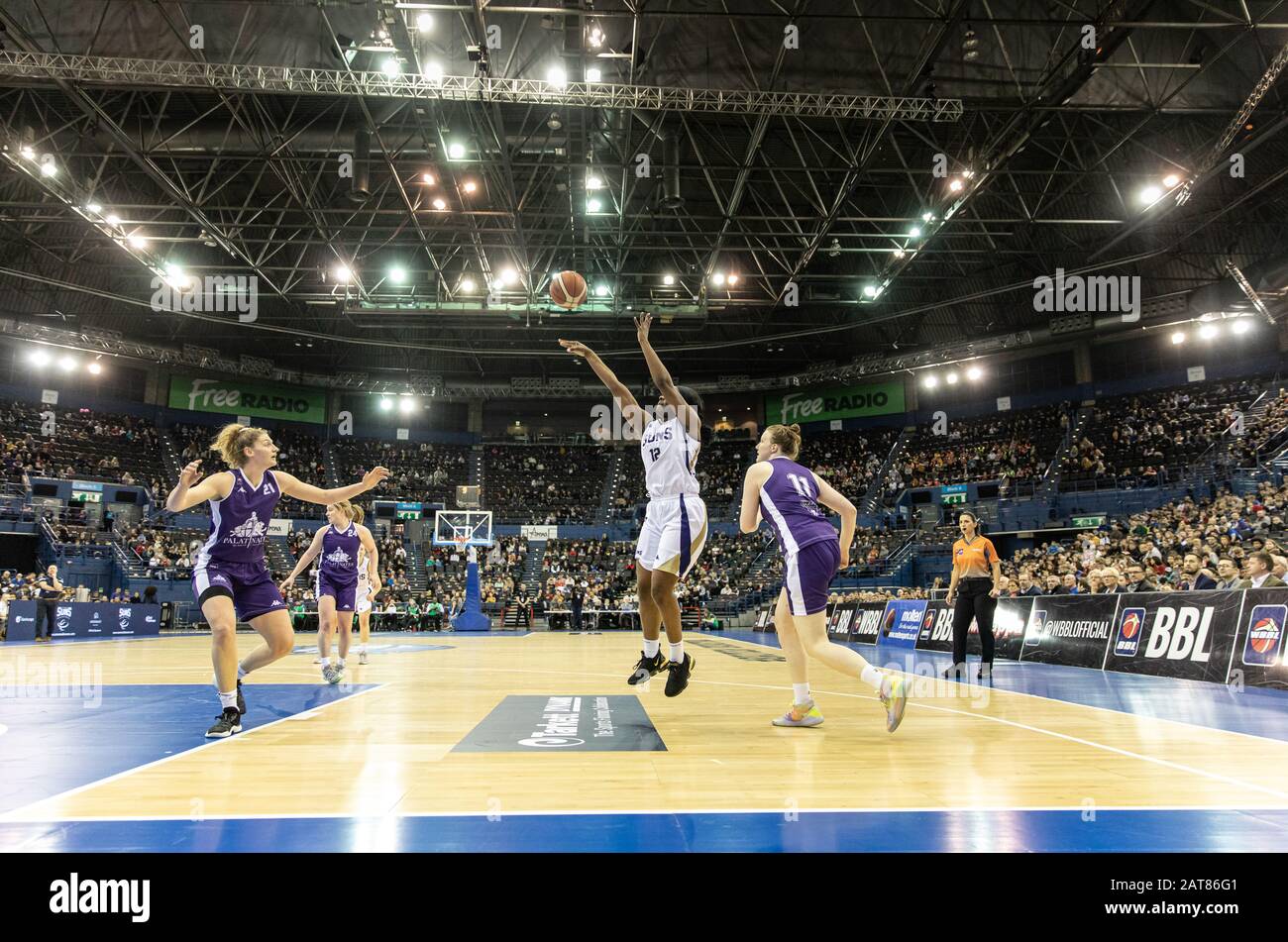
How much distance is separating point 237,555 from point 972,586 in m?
7.68

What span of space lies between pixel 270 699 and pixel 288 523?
1248 inches

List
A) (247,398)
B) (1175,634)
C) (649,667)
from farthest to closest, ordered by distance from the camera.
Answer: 1. (247,398)
2. (1175,634)
3. (649,667)

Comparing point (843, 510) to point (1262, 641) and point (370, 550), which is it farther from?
point (370, 550)

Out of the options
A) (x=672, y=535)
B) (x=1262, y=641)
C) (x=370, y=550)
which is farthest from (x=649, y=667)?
(x=1262, y=641)

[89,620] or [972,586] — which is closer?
[972,586]

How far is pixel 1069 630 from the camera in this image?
450 inches

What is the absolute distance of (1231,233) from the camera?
26.6 metres

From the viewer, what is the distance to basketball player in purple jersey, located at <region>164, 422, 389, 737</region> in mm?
5070

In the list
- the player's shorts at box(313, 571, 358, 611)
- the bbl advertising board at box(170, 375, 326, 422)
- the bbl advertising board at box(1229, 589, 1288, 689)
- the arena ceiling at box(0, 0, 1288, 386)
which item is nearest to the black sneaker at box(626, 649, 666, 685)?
the player's shorts at box(313, 571, 358, 611)

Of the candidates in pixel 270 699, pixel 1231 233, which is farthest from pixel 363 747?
pixel 1231 233

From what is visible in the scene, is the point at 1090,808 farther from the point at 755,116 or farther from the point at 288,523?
the point at 288,523

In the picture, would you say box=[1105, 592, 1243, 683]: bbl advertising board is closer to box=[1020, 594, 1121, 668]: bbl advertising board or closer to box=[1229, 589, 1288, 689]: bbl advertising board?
box=[1229, 589, 1288, 689]: bbl advertising board

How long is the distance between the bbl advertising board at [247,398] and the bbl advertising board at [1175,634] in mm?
39536

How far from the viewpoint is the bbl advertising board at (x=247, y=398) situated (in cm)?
3803
